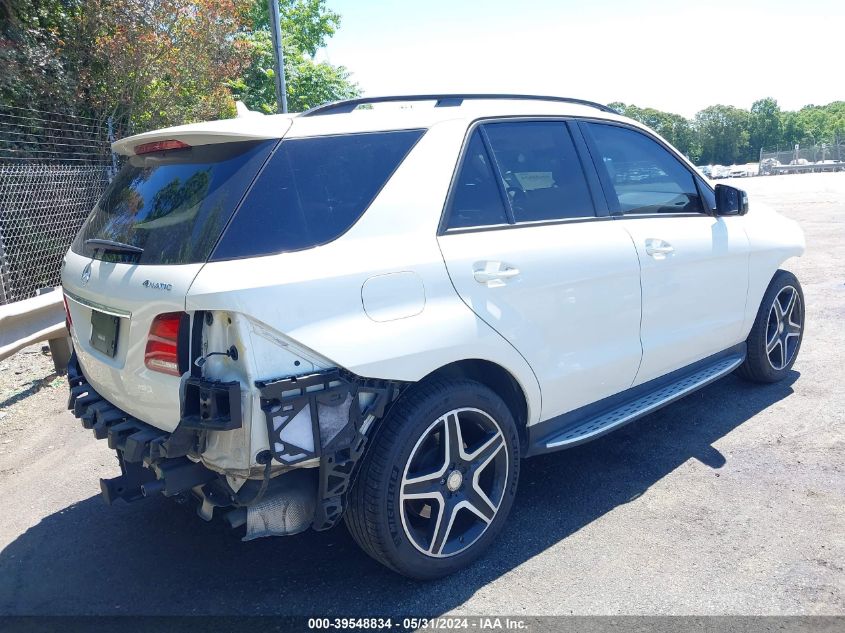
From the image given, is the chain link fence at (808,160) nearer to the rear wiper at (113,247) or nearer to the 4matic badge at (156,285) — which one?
the rear wiper at (113,247)

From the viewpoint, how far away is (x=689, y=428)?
14.8 feet

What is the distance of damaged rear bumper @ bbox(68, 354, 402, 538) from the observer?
2.41 m

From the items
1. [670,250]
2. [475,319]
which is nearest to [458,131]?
[475,319]

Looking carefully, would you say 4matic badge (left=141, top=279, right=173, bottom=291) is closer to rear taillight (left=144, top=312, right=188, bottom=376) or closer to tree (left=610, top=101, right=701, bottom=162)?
rear taillight (left=144, top=312, right=188, bottom=376)

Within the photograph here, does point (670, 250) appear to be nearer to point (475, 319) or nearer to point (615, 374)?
point (615, 374)

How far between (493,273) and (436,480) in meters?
0.93

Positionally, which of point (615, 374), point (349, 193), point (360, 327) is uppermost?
point (349, 193)

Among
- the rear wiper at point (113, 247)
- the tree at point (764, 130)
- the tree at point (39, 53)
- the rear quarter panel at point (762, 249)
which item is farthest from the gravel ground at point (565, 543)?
the tree at point (764, 130)

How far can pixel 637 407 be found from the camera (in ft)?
12.6

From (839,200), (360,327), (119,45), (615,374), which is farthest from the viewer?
(839,200)

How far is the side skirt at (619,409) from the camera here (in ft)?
11.2

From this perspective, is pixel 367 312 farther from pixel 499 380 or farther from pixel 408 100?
pixel 408 100

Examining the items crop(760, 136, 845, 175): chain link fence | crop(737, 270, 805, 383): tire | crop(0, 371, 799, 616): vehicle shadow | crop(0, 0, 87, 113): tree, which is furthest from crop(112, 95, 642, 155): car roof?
crop(760, 136, 845, 175): chain link fence

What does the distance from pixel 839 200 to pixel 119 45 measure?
19.7m
